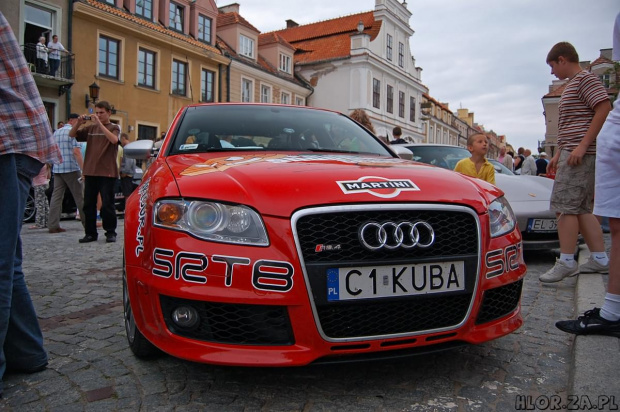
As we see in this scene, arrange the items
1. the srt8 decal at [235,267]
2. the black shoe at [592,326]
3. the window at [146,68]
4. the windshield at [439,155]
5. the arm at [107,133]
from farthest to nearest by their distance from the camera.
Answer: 1. the window at [146,68]
2. the windshield at [439,155]
3. the arm at [107,133]
4. the black shoe at [592,326]
5. the srt8 decal at [235,267]

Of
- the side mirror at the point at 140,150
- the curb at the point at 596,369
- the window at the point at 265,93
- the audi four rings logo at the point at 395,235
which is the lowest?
the curb at the point at 596,369

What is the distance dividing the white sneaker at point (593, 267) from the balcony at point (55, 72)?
16358 millimetres

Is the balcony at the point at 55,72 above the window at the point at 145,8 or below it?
below

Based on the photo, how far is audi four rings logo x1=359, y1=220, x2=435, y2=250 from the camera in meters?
1.97

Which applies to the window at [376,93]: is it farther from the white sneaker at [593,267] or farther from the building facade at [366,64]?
the white sneaker at [593,267]

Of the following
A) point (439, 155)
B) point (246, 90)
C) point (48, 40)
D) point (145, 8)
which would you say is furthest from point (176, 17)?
point (439, 155)

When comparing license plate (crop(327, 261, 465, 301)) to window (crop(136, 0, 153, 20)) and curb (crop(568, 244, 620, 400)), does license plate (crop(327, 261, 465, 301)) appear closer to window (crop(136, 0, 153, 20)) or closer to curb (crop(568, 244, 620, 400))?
curb (crop(568, 244, 620, 400))

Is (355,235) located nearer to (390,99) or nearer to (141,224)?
(141,224)

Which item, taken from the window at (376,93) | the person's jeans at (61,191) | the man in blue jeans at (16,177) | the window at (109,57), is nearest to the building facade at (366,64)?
the window at (376,93)

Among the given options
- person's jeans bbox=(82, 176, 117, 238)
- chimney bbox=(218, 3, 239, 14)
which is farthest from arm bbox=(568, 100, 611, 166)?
chimney bbox=(218, 3, 239, 14)

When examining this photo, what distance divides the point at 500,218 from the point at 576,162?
6.16 feet

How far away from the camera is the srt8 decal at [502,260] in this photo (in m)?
2.19

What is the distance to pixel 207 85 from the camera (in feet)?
78.4

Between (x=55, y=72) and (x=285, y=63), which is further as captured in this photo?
(x=285, y=63)
